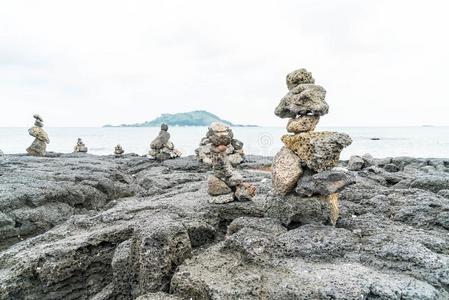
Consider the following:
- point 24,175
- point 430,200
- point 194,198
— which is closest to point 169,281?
point 194,198

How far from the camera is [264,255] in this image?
598 cm

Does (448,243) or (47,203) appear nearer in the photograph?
(448,243)

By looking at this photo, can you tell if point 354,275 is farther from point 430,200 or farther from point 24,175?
point 24,175

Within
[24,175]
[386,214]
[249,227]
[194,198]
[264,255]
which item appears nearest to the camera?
[264,255]

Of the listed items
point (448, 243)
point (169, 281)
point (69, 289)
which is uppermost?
point (448, 243)

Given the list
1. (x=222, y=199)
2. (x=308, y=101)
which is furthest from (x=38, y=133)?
(x=308, y=101)

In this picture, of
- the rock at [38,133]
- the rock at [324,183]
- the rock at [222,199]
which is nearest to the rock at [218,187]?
the rock at [222,199]

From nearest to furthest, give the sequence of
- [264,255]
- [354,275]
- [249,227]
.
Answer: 1. [354,275]
2. [264,255]
3. [249,227]

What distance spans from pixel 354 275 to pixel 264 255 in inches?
59.3

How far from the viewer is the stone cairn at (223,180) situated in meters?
9.09

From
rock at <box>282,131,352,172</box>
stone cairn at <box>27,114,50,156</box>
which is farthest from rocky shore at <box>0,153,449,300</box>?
stone cairn at <box>27,114,50,156</box>

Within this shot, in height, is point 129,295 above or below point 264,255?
below

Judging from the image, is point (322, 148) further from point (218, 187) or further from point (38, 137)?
point (38, 137)

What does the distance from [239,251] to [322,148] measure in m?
2.78
